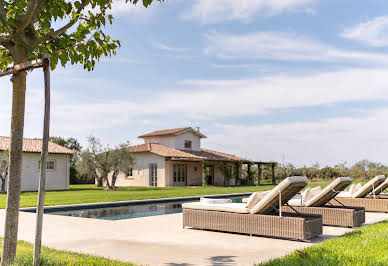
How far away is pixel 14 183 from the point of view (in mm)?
4293

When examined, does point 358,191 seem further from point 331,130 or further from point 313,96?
point 331,130

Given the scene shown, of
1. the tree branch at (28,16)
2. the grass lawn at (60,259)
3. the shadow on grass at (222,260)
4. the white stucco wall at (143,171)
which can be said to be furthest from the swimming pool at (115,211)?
the white stucco wall at (143,171)

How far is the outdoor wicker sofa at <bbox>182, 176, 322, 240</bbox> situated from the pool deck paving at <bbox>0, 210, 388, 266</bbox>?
0.49 feet

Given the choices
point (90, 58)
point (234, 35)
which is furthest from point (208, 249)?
point (234, 35)

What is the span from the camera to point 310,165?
3919 centimetres

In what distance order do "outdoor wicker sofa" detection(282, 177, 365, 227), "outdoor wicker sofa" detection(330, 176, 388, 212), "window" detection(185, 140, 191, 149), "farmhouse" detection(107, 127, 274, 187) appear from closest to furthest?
"outdoor wicker sofa" detection(282, 177, 365, 227), "outdoor wicker sofa" detection(330, 176, 388, 212), "farmhouse" detection(107, 127, 274, 187), "window" detection(185, 140, 191, 149)

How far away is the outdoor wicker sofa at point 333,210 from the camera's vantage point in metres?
8.36

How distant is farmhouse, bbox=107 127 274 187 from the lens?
106ft

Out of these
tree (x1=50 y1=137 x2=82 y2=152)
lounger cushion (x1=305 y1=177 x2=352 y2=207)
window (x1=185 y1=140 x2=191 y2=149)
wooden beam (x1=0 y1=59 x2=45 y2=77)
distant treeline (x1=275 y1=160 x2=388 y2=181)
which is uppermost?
tree (x1=50 y1=137 x2=82 y2=152)

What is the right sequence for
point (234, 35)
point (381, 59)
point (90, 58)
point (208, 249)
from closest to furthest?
point (90, 58)
point (208, 249)
point (234, 35)
point (381, 59)

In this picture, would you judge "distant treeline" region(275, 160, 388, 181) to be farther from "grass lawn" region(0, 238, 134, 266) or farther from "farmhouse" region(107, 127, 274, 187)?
"grass lawn" region(0, 238, 134, 266)

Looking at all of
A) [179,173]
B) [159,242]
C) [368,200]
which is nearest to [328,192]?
[368,200]

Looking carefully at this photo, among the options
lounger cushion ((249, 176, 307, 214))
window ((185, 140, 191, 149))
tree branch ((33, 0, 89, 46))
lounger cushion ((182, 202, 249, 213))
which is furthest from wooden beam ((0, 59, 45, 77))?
window ((185, 140, 191, 149))

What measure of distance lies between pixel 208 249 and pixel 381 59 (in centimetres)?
2087
